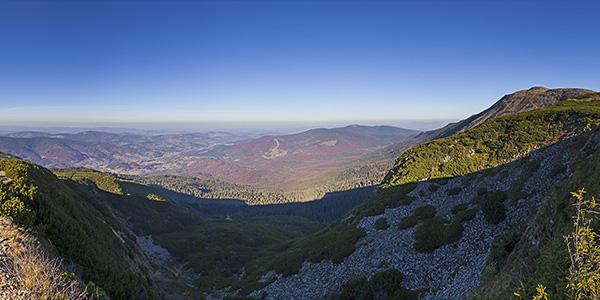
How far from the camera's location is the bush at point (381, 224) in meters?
33.5

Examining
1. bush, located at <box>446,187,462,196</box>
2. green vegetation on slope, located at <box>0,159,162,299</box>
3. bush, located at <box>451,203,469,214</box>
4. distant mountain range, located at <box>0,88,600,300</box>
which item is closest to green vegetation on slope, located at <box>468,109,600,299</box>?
distant mountain range, located at <box>0,88,600,300</box>

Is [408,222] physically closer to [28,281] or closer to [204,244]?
[28,281]

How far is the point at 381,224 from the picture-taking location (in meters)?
34.5

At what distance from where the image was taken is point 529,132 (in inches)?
1551

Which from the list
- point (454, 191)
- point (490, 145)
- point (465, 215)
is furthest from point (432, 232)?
point (490, 145)

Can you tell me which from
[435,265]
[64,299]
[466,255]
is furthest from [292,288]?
[64,299]

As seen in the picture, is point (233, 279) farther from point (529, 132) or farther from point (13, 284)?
point (529, 132)

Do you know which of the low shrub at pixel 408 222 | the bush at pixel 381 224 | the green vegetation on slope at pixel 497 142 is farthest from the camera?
the green vegetation on slope at pixel 497 142

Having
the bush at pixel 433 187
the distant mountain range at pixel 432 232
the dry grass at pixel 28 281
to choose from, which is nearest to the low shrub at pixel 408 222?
the distant mountain range at pixel 432 232

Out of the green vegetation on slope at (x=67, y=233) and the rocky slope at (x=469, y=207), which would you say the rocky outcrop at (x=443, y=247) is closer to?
the rocky slope at (x=469, y=207)

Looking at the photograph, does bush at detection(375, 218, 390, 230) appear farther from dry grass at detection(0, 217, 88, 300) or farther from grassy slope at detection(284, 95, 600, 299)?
dry grass at detection(0, 217, 88, 300)

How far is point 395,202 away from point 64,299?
39218 mm

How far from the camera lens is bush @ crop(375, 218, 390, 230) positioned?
3347 centimetres

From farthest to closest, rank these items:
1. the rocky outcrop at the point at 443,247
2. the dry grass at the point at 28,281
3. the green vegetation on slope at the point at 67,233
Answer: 1. the rocky outcrop at the point at 443,247
2. the green vegetation on slope at the point at 67,233
3. the dry grass at the point at 28,281
